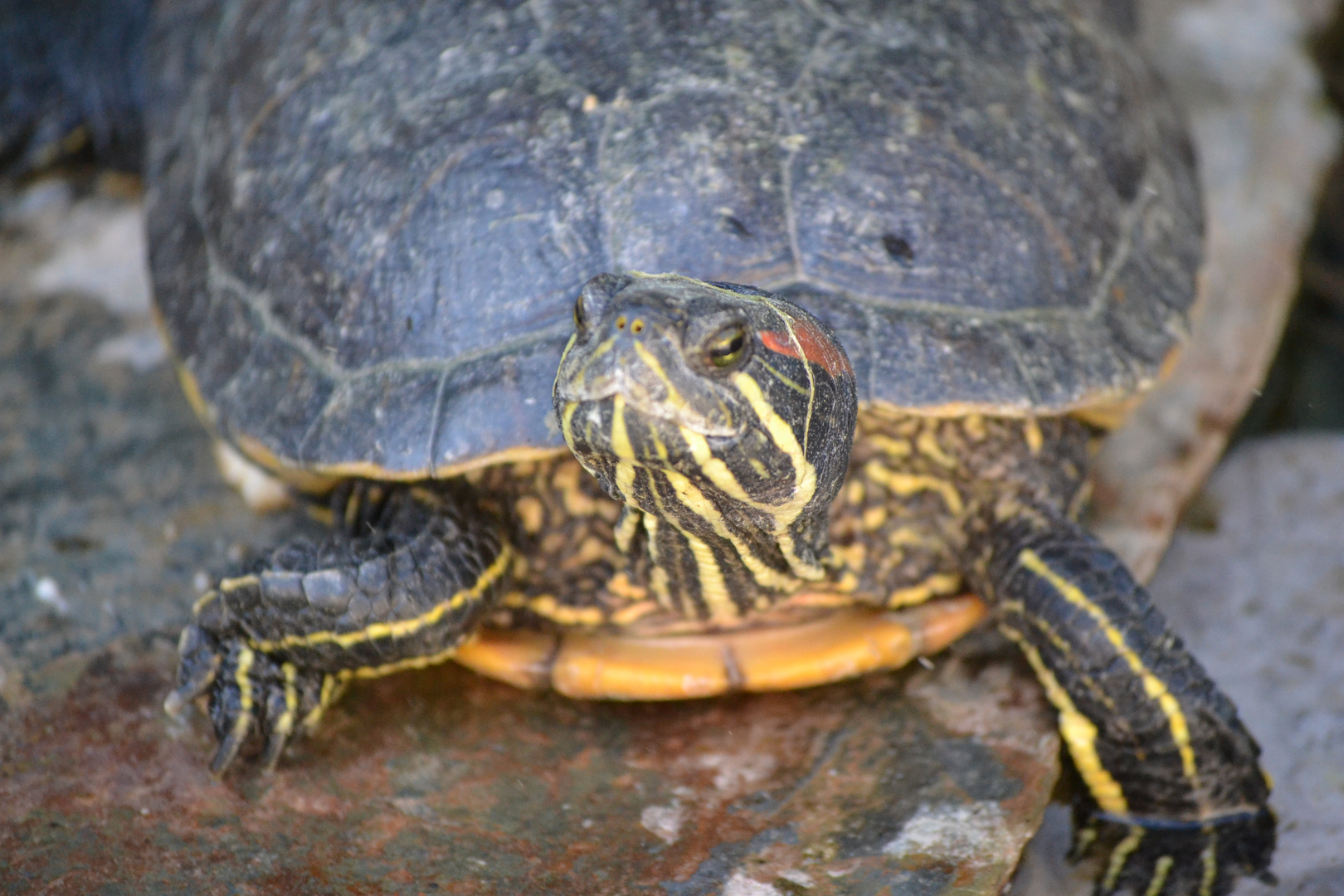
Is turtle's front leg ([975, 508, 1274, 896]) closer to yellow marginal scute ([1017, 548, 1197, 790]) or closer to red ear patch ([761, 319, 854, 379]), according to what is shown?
yellow marginal scute ([1017, 548, 1197, 790])

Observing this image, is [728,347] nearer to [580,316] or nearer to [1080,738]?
[580,316]

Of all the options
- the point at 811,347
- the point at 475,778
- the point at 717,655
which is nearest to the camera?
the point at 811,347

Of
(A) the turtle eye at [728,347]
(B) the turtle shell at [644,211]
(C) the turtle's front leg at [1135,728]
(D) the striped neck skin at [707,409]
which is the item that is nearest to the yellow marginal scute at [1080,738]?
(C) the turtle's front leg at [1135,728]

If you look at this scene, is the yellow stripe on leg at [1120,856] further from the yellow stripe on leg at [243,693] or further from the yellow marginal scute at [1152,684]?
the yellow stripe on leg at [243,693]

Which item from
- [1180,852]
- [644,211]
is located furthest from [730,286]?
[1180,852]

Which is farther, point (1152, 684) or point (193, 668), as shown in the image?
point (193, 668)

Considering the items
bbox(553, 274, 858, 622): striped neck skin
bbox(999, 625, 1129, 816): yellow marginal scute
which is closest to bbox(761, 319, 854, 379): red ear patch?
bbox(553, 274, 858, 622): striped neck skin
